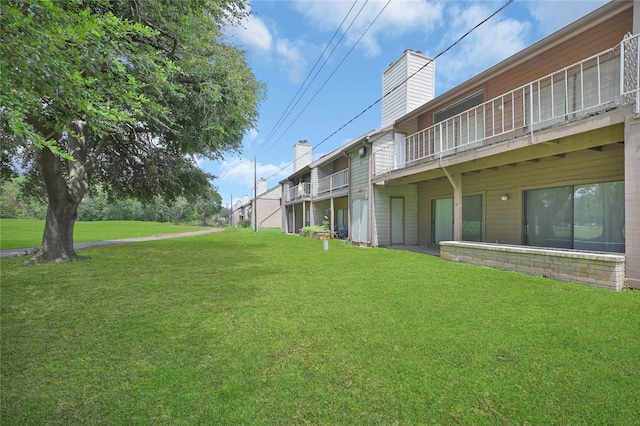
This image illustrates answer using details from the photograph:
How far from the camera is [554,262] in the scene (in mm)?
5742

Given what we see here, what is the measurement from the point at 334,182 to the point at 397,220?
542 cm

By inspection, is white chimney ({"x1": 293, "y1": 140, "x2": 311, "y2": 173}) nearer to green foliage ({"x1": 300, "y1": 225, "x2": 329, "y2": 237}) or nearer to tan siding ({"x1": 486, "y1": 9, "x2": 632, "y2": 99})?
green foliage ({"x1": 300, "y1": 225, "x2": 329, "y2": 237})

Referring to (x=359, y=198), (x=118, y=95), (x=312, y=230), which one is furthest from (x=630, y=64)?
(x=312, y=230)

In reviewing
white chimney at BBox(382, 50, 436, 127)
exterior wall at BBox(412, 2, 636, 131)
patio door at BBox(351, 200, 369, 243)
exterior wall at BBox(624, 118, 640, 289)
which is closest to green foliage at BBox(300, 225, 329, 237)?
patio door at BBox(351, 200, 369, 243)

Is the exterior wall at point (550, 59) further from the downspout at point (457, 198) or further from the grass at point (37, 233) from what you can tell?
the grass at point (37, 233)

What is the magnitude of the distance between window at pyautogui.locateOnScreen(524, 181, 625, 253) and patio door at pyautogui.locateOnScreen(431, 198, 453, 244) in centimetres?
295

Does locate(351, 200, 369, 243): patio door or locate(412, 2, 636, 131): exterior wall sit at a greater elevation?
locate(412, 2, 636, 131): exterior wall

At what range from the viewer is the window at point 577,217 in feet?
20.9

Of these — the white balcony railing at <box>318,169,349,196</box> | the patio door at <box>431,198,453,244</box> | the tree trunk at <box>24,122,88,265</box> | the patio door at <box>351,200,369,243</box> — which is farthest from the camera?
the white balcony railing at <box>318,169,349,196</box>

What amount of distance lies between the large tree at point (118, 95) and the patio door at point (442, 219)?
745 cm

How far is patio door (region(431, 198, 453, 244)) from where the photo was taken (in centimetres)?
1102

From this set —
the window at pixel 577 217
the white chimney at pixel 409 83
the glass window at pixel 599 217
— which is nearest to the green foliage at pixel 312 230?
the white chimney at pixel 409 83

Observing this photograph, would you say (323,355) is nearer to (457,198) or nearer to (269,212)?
(457,198)

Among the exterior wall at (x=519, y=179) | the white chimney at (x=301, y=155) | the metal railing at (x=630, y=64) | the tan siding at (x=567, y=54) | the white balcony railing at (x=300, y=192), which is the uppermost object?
the white chimney at (x=301, y=155)
